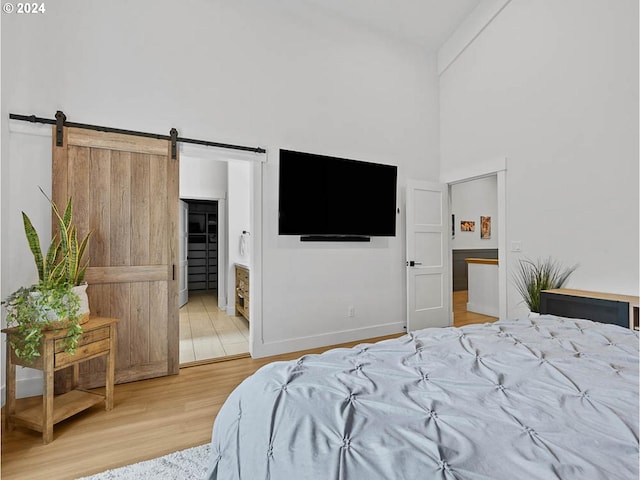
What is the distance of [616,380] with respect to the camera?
109 cm

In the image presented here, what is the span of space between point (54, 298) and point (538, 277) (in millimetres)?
4032

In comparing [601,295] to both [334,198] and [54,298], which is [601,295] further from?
[54,298]

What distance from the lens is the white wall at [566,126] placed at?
2.78 meters

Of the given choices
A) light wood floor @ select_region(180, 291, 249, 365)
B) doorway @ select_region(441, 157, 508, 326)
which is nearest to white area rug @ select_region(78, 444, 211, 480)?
light wood floor @ select_region(180, 291, 249, 365)

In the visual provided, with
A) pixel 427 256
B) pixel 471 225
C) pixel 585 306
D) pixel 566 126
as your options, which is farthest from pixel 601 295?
pixel 471 225

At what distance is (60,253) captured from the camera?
2451 millimetres

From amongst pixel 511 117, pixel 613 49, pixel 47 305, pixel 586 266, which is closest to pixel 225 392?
pixel 47 305

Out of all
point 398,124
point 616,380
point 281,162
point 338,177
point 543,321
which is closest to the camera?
point 616,380

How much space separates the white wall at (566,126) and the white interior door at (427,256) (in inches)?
29.3

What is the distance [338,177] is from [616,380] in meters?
2.90

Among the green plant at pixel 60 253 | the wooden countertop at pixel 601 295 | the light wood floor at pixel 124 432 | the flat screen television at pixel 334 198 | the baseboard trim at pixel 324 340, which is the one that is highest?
the flat screen television at pixel 334 198

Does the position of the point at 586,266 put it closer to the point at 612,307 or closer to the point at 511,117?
the point at 612,307

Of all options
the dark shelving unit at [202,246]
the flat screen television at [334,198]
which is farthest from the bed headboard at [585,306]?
the dark shelving unit at [202,246]

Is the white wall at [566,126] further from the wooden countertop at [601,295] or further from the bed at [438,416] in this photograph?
the bed at [438,416]
